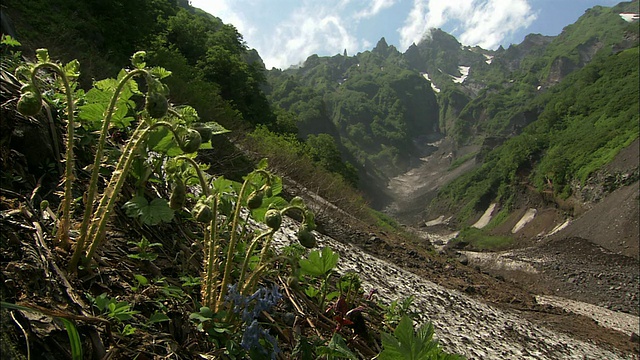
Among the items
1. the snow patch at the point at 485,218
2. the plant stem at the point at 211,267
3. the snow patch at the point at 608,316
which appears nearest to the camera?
the plant stem at the point at 211,267

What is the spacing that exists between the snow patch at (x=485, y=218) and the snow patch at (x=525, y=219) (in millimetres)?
12502

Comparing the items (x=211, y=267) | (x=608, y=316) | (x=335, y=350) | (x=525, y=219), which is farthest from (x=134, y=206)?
(x=525, y=219)

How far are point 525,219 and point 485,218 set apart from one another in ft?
49.5

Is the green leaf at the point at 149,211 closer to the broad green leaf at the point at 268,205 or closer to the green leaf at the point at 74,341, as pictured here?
the broad green leaf at the point at 268,205

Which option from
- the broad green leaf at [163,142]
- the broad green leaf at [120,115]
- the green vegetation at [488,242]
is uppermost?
the green vegetation at [488,242]

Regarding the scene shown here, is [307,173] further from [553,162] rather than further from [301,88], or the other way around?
[301,88]

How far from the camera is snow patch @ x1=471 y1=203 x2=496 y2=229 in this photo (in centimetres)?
5877

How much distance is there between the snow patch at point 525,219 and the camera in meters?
43.6

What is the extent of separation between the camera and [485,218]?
2354 inches

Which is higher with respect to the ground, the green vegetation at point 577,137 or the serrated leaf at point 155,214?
the green vegetation at point 577,137

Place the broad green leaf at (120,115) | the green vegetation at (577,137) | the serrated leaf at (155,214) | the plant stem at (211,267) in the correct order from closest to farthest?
the plant stem at (211,267)
the serrated leaf at (155,214)
the broad green leaf at (120,115)
the green vegetation at (577,137)

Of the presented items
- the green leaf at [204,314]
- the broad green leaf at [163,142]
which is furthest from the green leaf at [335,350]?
the broad green leaf at [163,142]

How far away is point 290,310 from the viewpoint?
6.53ft

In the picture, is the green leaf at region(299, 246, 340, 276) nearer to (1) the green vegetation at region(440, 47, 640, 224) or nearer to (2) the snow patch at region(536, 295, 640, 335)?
(2) the snow patch at region(536, 295, 640, 335)
